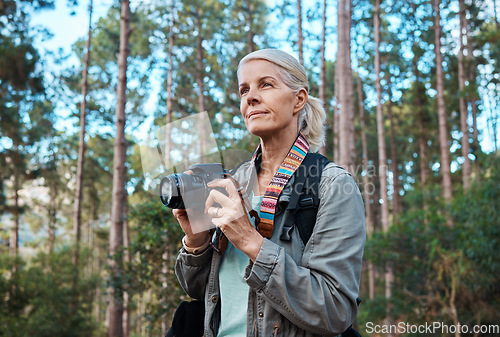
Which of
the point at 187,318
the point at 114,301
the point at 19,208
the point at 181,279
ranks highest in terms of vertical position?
the point at 19,208

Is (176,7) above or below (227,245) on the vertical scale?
above

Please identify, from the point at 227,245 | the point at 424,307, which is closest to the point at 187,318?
the point at 227,245

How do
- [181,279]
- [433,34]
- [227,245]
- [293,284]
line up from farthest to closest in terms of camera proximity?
[433,34] < [181,279] < [227,245] < [293,284]

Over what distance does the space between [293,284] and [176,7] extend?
17.6 meters

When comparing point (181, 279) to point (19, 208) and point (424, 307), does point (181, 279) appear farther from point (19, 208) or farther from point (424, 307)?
point (19, 208)

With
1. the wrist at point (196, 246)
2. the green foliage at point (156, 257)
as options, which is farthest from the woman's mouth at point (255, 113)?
the green foliage at point (156, 257)

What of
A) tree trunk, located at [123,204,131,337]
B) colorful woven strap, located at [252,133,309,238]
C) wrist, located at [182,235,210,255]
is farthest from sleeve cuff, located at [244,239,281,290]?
tree trunk, located at [123,204,131,337]

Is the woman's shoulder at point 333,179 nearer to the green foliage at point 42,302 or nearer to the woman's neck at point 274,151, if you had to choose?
the woman's neck at point 274,151

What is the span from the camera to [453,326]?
9.56 m

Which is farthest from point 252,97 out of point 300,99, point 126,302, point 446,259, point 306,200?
point 126,302

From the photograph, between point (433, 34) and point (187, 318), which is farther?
point (433, 34)

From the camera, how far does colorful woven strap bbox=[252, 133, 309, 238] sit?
4.84 ft

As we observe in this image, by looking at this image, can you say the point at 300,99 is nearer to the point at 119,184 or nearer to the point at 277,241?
the point at 277,241

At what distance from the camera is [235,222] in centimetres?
136
